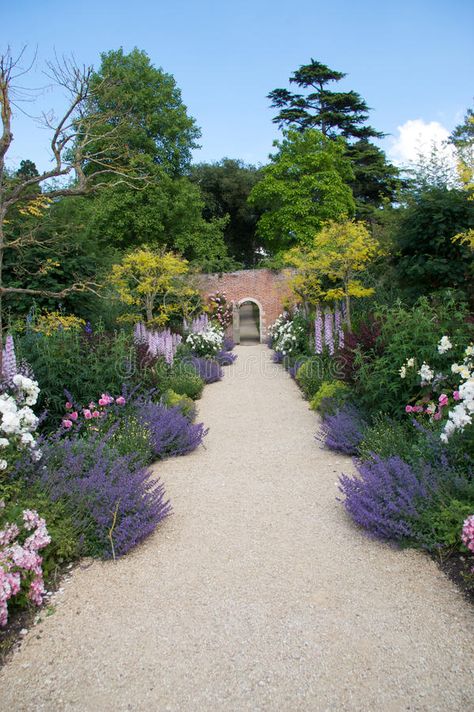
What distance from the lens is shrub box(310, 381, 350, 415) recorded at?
6493 millimetres

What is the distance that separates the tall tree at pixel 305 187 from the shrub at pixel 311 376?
14718 mm

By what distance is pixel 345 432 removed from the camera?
5359mm

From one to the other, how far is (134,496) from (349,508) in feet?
5.25

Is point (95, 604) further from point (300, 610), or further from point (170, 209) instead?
point (170, 209)

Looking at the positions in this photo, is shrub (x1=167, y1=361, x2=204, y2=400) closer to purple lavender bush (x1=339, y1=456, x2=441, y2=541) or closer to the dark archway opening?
purple lavender bush (x1=339, y1=456, x2=441, y2=541)

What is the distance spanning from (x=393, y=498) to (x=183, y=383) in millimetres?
5884

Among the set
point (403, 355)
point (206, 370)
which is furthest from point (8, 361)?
point (206, 370)

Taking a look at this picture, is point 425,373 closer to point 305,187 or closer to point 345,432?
point 345,432

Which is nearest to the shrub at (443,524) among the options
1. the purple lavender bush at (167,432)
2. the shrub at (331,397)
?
the shrub at (331,397)

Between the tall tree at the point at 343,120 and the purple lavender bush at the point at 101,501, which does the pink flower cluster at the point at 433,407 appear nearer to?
the purple lavender bush at the point at 101,501

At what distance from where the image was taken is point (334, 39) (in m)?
6.70

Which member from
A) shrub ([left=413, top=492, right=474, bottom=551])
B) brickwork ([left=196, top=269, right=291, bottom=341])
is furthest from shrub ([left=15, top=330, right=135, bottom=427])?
brickwork ([left=196, top=269, right=291, bottom=341])

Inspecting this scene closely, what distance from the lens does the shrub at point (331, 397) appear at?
6493 mm

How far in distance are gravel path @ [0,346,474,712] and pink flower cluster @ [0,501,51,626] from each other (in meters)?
0.22
